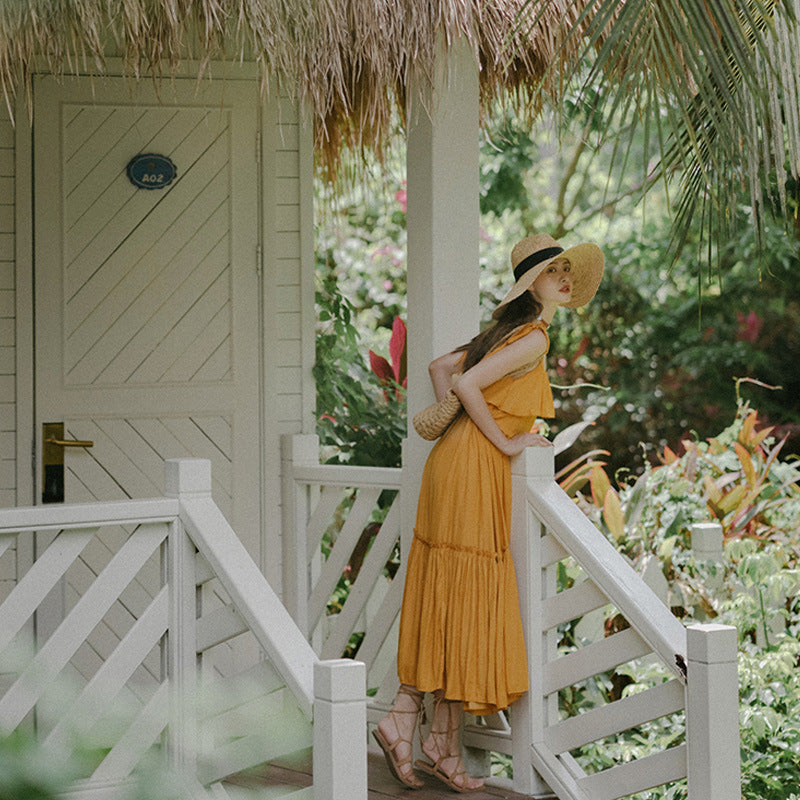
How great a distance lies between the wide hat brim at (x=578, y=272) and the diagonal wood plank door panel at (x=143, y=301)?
1353 mm

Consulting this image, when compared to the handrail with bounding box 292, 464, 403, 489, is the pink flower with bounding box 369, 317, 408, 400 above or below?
above

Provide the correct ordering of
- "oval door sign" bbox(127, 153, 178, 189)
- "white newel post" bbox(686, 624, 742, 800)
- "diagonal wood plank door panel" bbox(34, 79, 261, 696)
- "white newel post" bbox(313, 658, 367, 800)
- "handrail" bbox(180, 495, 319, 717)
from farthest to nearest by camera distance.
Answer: "oval door sign" bbox(127, 153, 178, 189) < "diagonal wood plank door panel" bbox(34, 79, 261, 696) < "white newel post" bbox(686, 624, 742, 800) < "handrail" bbox(180, 495, 319, 717) < "white newel post" bbox(313, 658, 367, 800)

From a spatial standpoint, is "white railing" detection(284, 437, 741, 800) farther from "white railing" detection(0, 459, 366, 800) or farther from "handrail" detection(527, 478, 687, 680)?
"white railing" detection(0, 459, 366, 800)

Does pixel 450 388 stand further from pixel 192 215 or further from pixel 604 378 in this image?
pixel 604 378

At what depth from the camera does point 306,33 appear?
3.48 m

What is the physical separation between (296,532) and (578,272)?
1624 mm

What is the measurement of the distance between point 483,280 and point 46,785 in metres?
9.47

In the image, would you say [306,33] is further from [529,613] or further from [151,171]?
[529,613]

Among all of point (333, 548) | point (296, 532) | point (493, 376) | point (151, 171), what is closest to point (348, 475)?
point (333, 548)

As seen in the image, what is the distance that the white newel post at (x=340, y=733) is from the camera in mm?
2248

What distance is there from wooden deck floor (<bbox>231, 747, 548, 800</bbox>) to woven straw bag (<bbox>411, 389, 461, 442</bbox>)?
1137 millimetres

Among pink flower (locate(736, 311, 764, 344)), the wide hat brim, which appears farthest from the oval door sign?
pink flower (locate(736, 311, 764, 344))

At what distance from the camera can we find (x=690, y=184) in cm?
439

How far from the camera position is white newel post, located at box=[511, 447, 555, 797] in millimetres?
3623
